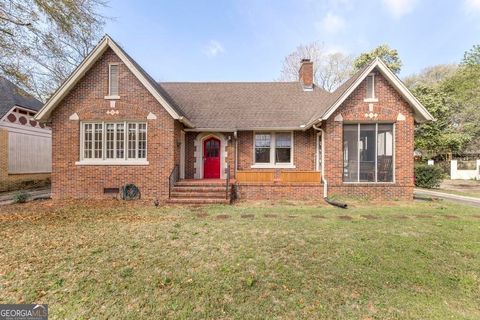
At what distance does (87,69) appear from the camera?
10.3 m

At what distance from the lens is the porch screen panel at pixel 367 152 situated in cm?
1095

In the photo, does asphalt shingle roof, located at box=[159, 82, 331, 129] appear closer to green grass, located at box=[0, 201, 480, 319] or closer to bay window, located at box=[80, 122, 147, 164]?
bay window, located at box=[80, 122, 147, 164]

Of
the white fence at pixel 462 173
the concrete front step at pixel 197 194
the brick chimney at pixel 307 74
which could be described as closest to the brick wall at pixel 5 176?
the concrete front step at pixel 197 194

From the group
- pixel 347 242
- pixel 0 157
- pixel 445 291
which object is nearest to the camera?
pixel 445 291

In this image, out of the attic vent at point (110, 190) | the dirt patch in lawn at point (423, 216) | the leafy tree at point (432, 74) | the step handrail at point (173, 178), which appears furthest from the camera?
the leafy tree at point (432, 74)

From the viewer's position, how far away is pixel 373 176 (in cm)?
1094

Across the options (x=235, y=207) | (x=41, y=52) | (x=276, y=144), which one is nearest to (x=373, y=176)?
(x=276, y=144)

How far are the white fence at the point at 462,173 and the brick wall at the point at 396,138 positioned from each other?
644 inches

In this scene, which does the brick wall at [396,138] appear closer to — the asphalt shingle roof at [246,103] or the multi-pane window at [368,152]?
the multi-pane window at [368,152]

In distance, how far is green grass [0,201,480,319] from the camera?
3.15m

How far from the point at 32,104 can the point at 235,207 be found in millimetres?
17060

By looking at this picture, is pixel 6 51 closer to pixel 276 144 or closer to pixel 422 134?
pixel 276 144

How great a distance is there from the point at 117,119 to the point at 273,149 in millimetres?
7669

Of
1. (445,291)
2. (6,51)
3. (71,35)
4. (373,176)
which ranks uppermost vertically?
(71,35)
